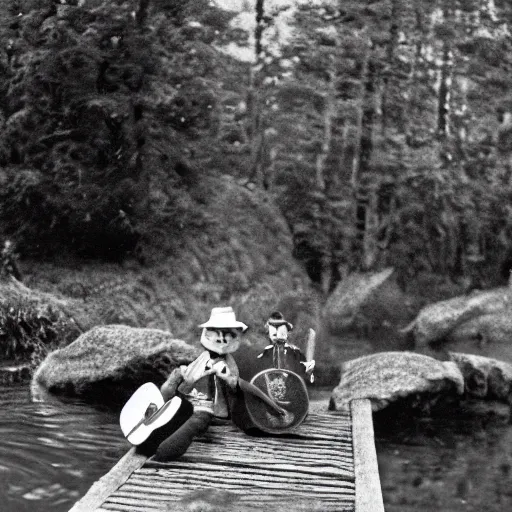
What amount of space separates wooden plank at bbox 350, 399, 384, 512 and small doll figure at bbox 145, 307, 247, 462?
1186mm

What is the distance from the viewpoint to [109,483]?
5.51 metres

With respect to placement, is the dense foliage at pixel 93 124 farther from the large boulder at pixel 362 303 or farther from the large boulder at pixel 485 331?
the large boulder at pixel 485 331

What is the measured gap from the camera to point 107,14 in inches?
595

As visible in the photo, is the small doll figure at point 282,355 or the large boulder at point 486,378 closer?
the small doll figure at point 282,355

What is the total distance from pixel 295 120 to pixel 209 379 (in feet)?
32.8

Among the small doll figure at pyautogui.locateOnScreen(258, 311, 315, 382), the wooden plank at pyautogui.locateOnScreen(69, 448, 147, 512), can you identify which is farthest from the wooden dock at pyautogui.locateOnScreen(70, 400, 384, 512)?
the small doll figure at pyautogui.locateOnScreen(258, 311, 315, 382)

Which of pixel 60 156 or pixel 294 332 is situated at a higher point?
pixel 60 156

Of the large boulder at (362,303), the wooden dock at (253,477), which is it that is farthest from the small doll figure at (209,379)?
the large boulder at (362,303)

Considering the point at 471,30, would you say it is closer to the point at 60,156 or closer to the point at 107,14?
the point at 107,14

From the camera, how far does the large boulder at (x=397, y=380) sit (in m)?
9.78

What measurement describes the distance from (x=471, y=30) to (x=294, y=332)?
24.2ft

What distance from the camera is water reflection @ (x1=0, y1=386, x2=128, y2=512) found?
7.18 metres

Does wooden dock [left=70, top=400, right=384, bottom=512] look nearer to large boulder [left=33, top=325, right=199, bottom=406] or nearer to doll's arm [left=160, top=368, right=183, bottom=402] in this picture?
doll's arm [left=160, top=368, right=183, bottom=402]

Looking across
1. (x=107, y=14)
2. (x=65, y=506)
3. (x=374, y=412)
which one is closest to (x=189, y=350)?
(x=374, y=412)
